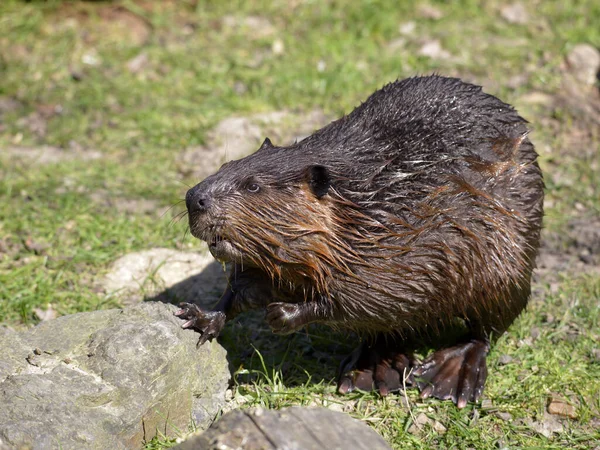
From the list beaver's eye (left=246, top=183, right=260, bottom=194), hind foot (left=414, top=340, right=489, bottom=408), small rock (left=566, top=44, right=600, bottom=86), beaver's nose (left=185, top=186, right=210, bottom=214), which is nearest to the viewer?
beaver's nose (left=185, top=186, right=210, bottom=214)

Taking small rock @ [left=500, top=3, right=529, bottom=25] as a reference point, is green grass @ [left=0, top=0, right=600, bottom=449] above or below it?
below

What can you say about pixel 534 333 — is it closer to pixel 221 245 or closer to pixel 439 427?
pixel 439 427

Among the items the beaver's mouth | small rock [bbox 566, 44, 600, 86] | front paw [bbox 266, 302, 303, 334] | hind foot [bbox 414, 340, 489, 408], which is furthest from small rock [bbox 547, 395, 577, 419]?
small rock [bbox 566, 44, 600, 86]

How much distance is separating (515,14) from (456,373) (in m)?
4.15

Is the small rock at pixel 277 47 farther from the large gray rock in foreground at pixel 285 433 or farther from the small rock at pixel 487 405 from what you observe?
the large gray rock in foreground at pixel 285 433

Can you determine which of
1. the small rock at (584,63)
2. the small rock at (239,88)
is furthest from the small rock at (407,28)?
the small rock at (239,88)

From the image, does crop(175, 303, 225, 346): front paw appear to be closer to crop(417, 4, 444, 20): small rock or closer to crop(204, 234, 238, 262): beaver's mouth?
crop(204, 234, 238, 262): beaver's mouth

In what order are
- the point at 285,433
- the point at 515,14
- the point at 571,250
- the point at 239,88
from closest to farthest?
1. the point at 285,433
2. the point at 571,250
3. the point at 239,88
4. the point at 515,14

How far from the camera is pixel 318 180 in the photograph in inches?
125

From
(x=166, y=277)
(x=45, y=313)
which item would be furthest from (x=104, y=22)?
(x=45, y=313)

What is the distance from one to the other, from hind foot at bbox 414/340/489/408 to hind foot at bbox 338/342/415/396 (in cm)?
8

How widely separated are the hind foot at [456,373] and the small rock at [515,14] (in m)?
3.87

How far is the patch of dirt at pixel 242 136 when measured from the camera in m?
5.27

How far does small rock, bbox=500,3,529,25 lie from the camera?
21.9ft
